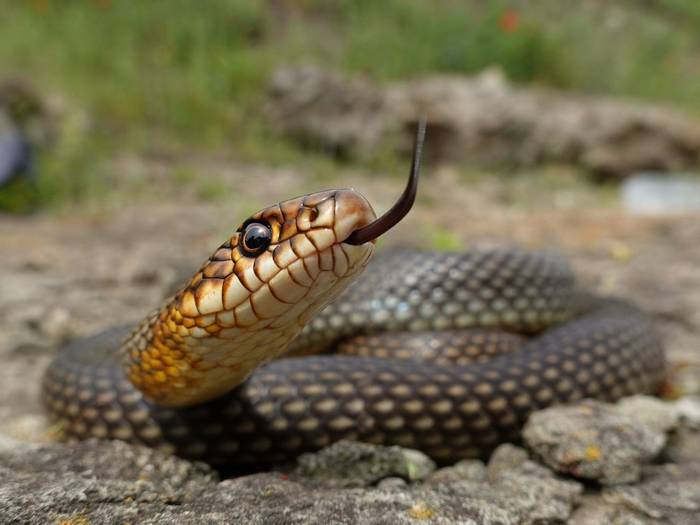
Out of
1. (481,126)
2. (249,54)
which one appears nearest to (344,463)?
(481,126)

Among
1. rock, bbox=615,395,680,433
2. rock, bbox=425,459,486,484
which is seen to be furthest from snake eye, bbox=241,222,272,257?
rock, bbox=615,395,680,433

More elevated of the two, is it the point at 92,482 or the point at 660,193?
the point at 92,482

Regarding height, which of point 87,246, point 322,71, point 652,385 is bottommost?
point 652,385

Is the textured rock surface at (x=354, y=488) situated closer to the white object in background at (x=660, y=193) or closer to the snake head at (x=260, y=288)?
the snake head at (x=260, y=288)

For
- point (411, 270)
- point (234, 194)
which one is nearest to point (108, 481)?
point (411, 270)

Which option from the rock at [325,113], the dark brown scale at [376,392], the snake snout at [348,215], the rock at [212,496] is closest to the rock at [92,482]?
the rock at [212,496]

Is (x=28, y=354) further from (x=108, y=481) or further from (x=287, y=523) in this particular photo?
(x=287, y=523)

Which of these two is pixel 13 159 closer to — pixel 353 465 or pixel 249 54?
pixel 249 54
